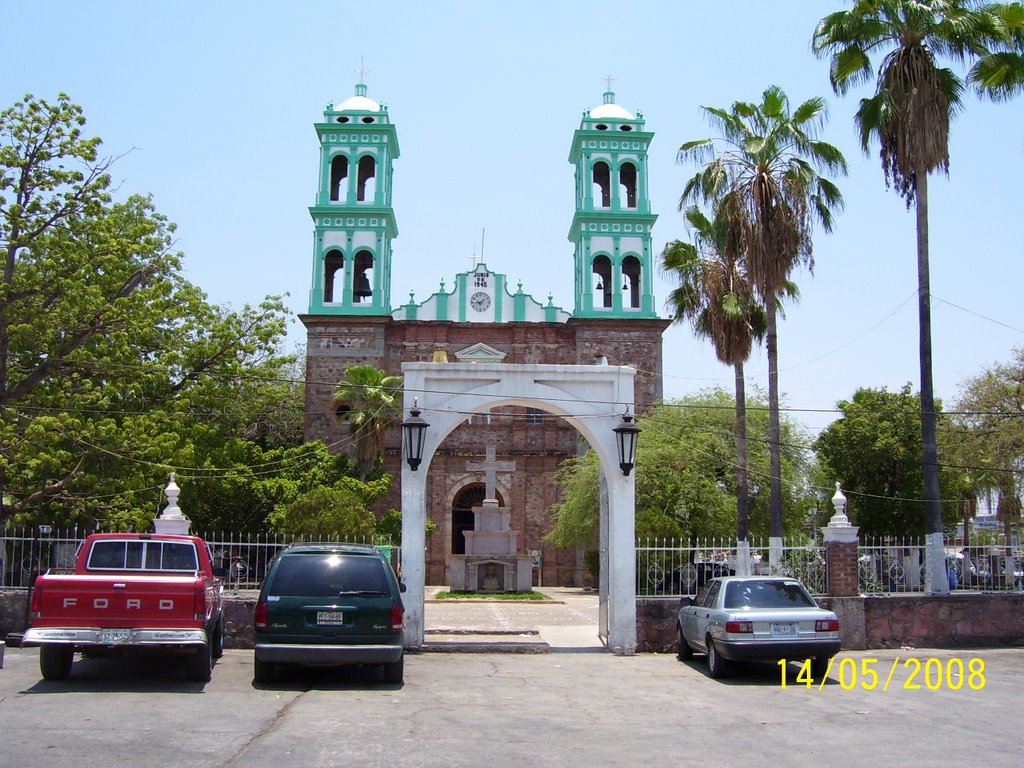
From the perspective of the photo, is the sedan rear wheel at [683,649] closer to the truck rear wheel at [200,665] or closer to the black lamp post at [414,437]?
the black lamp post at [414,437]

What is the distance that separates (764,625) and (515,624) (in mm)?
9948

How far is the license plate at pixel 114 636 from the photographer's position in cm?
1028

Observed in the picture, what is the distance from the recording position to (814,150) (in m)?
21.3

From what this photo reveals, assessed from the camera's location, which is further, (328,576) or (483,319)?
(483,319)

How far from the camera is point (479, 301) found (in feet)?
136

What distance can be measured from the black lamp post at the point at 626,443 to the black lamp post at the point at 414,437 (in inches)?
118

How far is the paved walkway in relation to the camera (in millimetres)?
15227

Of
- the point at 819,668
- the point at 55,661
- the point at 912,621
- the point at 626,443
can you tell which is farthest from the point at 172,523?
the point at 912,621

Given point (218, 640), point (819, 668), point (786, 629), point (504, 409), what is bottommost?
point (819, 668)

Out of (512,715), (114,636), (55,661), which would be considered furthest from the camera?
(55,661)

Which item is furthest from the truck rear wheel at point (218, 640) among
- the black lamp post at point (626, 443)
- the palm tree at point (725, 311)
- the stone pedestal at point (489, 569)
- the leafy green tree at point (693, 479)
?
the stone pedestal at point (489, 569)

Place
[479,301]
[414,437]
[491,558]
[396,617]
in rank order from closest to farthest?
[396,617], [414,437], [491,558], [479,301]

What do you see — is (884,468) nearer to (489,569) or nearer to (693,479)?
(693,479)

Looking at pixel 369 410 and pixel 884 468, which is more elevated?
pixel 369 410
